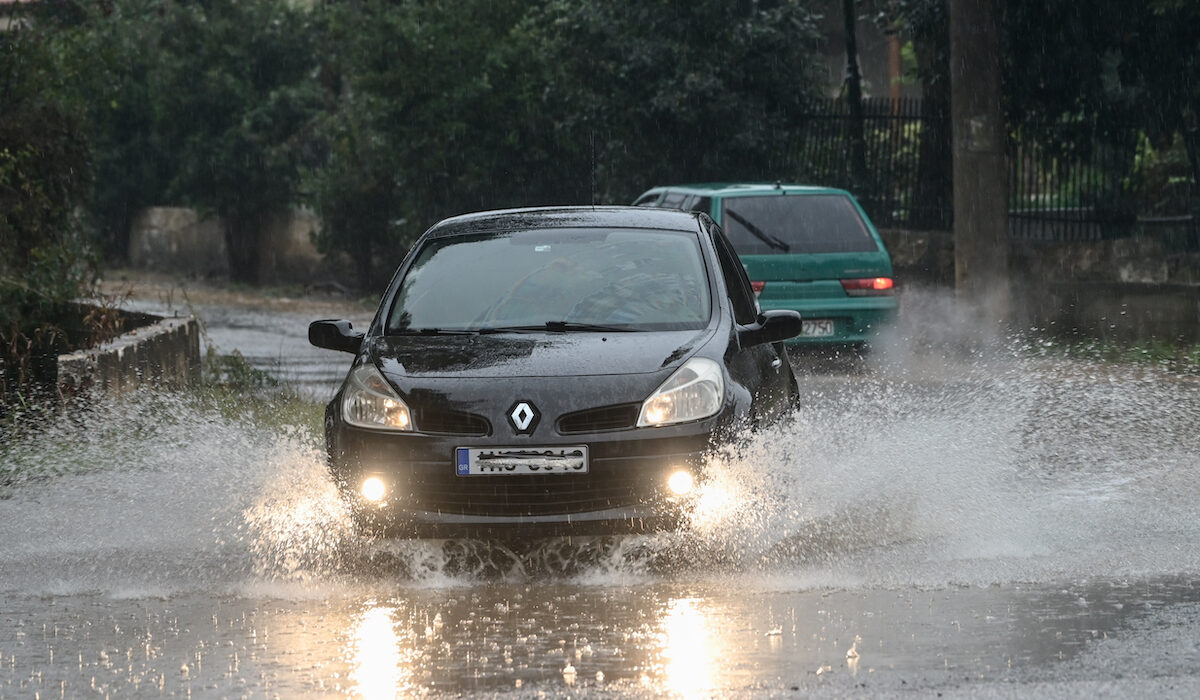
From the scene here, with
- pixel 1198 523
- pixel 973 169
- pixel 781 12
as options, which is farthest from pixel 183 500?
pixel 781 12

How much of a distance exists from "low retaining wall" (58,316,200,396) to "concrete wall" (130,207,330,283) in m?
14.9

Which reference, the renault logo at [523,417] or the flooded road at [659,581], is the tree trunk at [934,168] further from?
the renault logo at [523,417]

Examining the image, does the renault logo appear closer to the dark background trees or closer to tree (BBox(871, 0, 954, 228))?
the dark background trees

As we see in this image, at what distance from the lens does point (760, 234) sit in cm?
1502

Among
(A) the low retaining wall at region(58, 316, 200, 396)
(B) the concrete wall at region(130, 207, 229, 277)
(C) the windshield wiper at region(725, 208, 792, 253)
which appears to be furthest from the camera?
(B) the concrete wall at region(130, 207, 229, 277)

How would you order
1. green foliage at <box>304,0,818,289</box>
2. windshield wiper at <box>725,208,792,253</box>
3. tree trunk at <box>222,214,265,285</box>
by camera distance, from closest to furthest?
windshield wiper at <box>725,208,792,253</box>
green foliage at <box>304,0,818,289</box>
tree trunk at <box>222,214,265,285</box>

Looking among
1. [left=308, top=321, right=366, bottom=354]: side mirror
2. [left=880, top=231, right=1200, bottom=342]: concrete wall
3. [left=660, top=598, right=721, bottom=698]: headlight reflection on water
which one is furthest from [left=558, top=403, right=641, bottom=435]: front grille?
[left=880, top=231, right=1200, bottom=342]: concrete wall

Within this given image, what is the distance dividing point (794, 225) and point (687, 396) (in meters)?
8.15

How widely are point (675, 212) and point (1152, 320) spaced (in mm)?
9870

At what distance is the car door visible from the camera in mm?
7746

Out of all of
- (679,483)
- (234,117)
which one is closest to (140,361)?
(679,483)

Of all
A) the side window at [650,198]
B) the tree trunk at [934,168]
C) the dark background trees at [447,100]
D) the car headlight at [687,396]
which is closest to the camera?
the car headlight at [687,396]

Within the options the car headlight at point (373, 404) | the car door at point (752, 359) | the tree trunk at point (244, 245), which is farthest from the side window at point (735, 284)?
the tree trunk at point (244, 245)

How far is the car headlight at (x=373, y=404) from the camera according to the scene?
7195 mm
